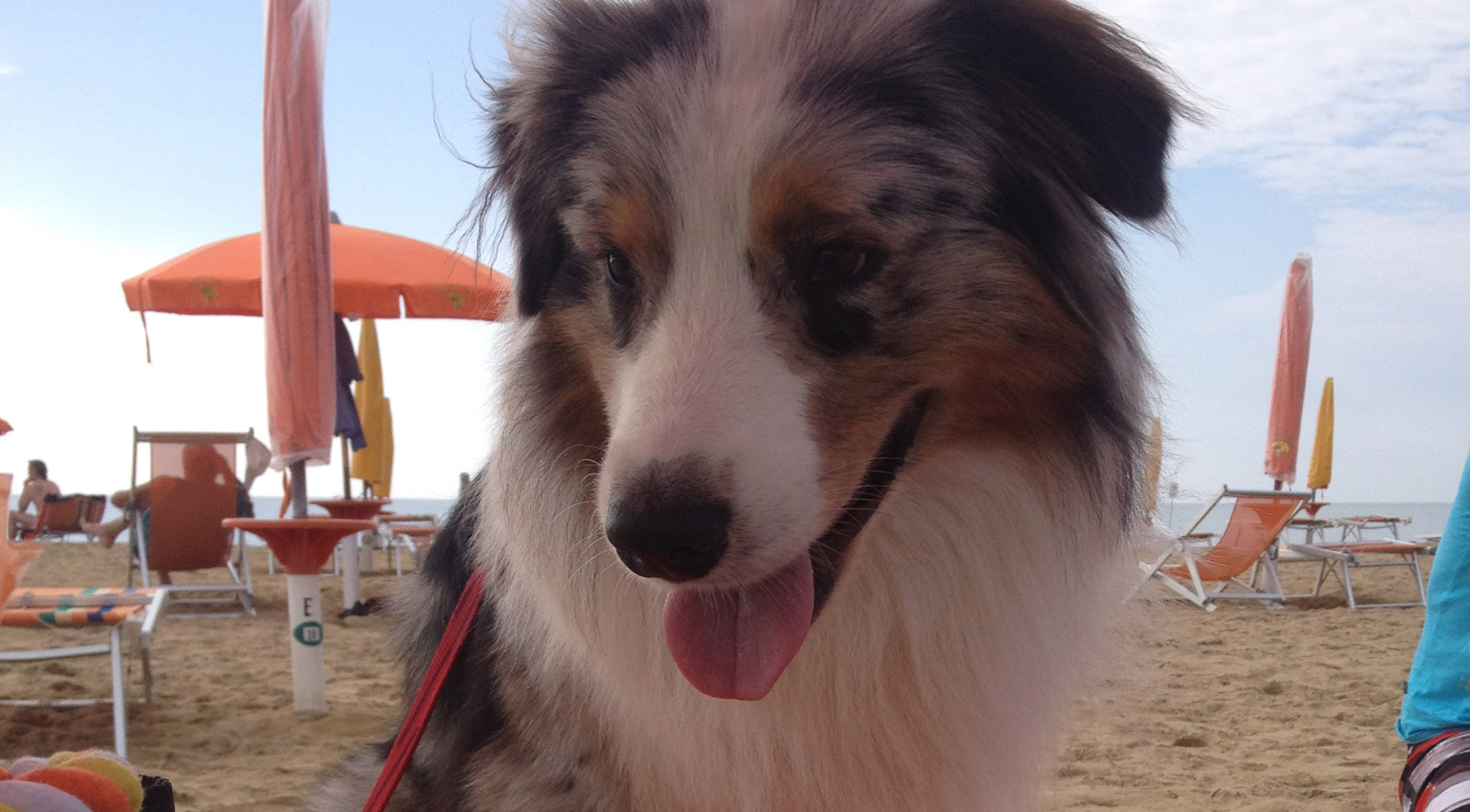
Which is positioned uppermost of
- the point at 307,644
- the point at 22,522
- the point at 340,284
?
the point at 340,284

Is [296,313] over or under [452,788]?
over

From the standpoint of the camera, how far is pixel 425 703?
7.03 feet

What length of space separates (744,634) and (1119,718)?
1375 millimetres

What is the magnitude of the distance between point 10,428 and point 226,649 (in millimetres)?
4599

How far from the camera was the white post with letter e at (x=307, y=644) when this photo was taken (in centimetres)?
546

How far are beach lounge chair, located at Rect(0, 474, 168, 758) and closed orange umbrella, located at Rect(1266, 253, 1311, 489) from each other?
13.4 m

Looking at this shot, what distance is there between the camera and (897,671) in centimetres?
197

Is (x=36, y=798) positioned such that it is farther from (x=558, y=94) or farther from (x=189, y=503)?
(x=189, y=503)

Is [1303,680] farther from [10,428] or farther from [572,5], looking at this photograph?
[10,428]

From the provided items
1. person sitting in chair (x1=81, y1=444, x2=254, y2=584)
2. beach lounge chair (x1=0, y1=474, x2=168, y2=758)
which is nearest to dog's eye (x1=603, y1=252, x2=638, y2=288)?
beach lounge chair (x1=0, y1=474, x2=168, y2=758)

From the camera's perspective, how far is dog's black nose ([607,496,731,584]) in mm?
1447

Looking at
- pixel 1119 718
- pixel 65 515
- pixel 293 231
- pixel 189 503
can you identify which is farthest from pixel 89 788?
pixel 65 515

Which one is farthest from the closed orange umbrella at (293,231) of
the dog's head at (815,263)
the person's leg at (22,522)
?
the person's leg at (22,522)

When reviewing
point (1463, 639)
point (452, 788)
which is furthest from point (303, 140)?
point (1463, 639)
